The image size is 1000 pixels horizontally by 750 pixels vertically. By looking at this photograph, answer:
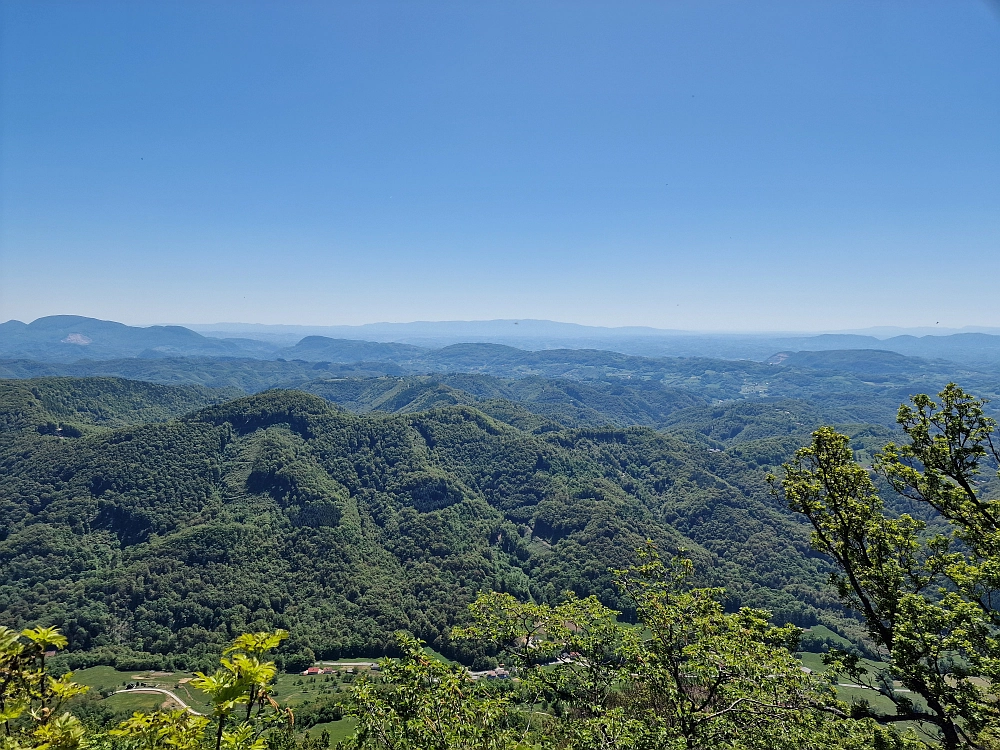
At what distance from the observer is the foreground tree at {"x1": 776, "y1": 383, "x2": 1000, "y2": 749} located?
11.8 m

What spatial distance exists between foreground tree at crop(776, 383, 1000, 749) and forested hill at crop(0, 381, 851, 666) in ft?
371

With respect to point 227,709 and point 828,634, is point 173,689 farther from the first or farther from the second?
point 828,634

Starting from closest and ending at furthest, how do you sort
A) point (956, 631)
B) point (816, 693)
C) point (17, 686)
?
point (17, 686)
point (956, 631)
point (816, 693)

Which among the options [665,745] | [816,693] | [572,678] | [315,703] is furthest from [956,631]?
[315,703]

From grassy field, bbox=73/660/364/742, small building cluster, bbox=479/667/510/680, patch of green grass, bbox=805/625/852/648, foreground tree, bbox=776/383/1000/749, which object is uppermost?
foreground tree, bbox=776/383/1000/749

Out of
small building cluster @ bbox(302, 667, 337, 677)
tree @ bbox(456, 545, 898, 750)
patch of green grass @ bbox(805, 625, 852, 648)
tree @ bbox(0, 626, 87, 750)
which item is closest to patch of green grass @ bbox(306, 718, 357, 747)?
small building cluster @ bbox(302, 667, 337, 677)

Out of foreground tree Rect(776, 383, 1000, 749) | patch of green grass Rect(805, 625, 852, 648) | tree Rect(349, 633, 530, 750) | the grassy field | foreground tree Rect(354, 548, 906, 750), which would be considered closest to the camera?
foreground tree Rect(776, 383, 1000, 749)

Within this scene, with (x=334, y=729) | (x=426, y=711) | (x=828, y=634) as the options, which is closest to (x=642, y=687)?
(x=426, y=711)

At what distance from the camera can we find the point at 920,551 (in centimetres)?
1395

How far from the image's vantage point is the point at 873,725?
41.1ft

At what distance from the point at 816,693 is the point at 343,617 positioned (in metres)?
131

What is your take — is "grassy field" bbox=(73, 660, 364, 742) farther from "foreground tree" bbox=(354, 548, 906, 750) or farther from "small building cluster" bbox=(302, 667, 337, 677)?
"foreground tree" bbox=(354, 548, 906, 750)

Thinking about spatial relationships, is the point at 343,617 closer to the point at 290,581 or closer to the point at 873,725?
the point at 290,581

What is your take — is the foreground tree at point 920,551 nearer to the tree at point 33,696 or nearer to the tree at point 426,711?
the tree at point 426,711
